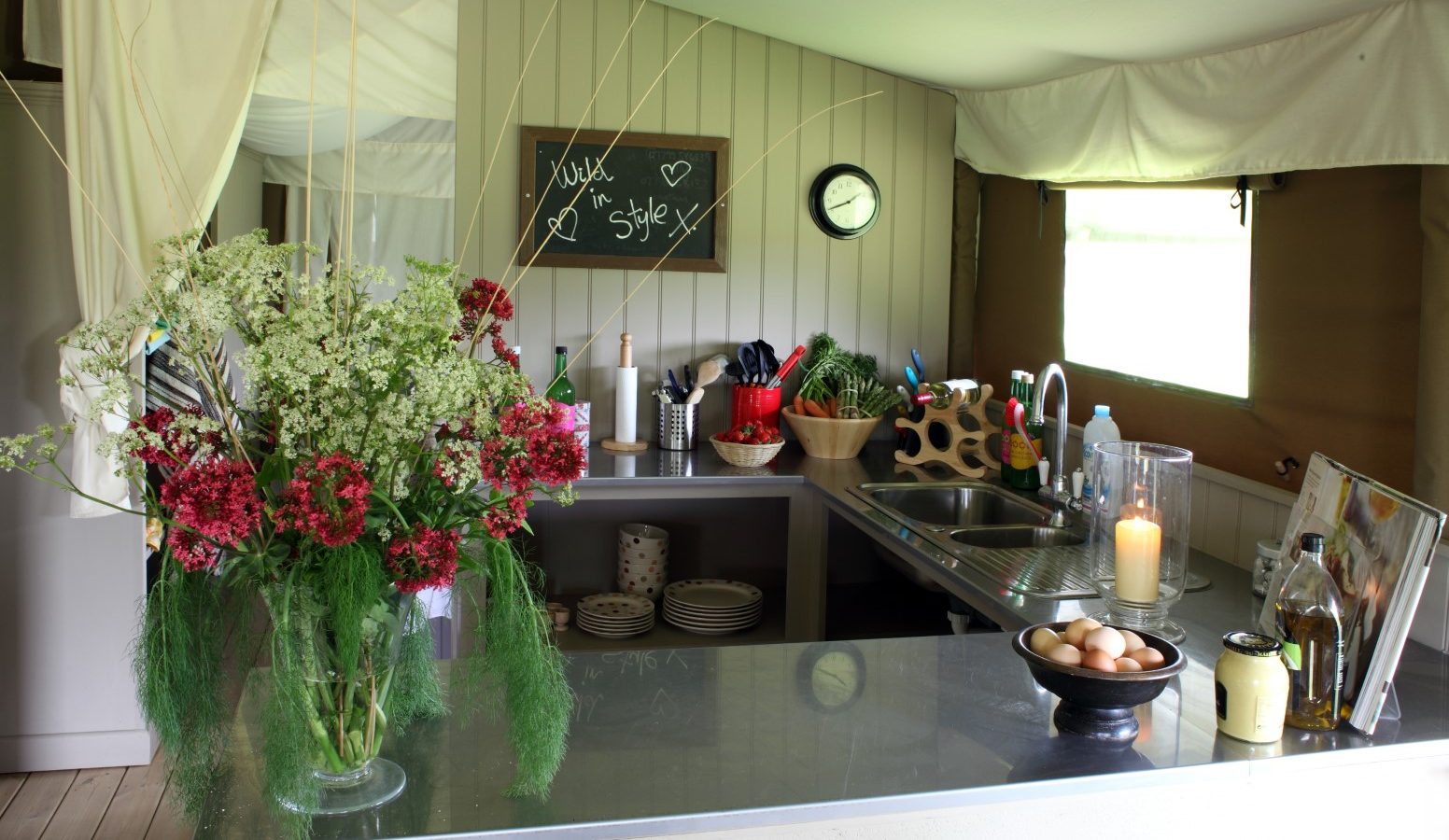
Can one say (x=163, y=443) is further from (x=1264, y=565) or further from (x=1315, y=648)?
(x=1264, y=565)

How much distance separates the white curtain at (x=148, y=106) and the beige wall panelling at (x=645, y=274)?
4.37 ft

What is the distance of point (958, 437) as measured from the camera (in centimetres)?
378

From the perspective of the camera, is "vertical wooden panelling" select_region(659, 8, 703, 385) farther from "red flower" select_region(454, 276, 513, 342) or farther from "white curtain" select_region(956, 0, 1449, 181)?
"red flower" select_region(454, 276, 513, 342)

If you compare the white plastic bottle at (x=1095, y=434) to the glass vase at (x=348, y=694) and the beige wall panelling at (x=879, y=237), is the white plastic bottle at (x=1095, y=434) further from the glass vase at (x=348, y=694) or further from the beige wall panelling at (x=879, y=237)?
the glass vase at (x=348, y=694)

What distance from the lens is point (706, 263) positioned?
13.5ft

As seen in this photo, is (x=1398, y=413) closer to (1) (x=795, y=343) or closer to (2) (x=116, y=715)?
(1) (x=795, y=343)

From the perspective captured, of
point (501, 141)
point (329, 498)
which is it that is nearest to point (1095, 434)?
point (501, 141)

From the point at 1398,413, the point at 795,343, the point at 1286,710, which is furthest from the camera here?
the point at 795,343

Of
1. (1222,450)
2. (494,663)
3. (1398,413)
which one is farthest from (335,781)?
(1222,450)

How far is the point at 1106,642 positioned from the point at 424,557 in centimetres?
95

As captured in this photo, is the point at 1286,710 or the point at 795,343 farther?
the point at 795,343

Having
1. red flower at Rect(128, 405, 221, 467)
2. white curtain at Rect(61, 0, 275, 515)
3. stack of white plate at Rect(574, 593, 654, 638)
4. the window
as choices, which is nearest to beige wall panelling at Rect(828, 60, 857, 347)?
the window

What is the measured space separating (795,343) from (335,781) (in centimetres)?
298

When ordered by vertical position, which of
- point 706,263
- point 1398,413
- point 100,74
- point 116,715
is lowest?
point 116,715
